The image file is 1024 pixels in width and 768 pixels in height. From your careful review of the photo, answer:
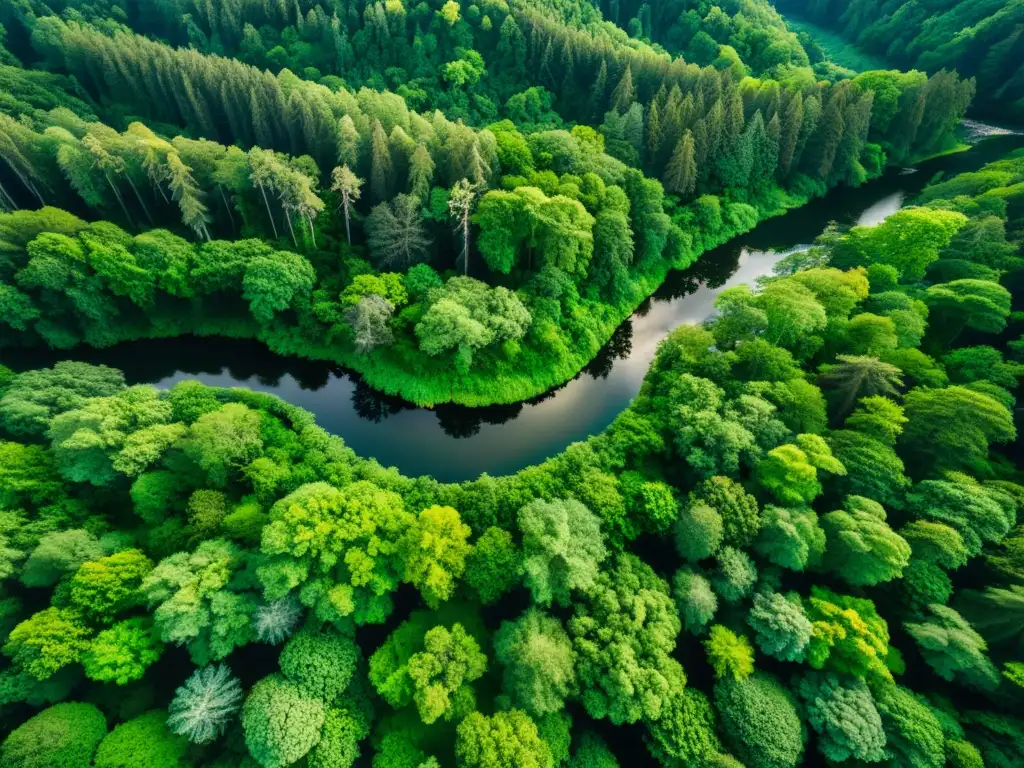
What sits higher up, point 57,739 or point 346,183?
point 346,183

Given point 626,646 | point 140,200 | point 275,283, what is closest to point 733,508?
point 626,646

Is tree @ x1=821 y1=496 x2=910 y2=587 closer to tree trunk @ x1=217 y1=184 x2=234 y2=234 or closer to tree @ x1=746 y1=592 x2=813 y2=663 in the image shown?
tree @ x1=746 y1=592 x2=813 y2=663

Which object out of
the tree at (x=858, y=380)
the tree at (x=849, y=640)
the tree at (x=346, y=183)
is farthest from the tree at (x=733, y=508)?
the tree at (x=346, y=183)

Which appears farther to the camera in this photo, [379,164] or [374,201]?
[374,201]

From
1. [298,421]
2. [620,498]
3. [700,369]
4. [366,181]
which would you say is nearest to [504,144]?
[366,181]

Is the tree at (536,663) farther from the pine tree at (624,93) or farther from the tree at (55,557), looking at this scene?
the pine tree at (624,93)

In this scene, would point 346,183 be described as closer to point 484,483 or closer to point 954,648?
point 484,483
